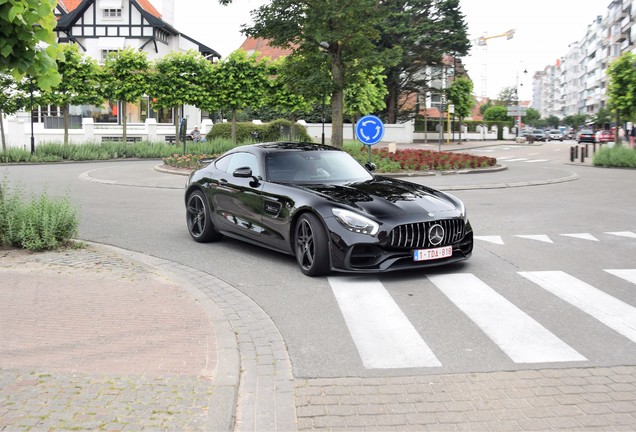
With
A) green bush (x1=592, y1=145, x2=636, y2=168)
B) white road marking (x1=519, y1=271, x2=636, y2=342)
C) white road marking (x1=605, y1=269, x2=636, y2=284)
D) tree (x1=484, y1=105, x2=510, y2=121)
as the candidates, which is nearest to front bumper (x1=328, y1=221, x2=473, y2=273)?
white road marking (x1=519, y1=271, x2=636, y2=342)

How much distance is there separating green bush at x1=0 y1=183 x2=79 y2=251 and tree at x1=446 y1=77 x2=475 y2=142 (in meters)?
56.6

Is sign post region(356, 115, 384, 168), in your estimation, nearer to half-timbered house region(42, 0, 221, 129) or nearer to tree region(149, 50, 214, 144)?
tree region(149, 50, 214, 144)

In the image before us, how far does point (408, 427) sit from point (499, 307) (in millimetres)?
2912

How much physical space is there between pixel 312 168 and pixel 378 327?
3.46 metres

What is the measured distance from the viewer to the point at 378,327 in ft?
19.4

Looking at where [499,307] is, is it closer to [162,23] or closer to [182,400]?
[182,400]

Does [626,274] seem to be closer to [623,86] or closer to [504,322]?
[504,322]

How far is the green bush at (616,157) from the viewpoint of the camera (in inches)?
1216

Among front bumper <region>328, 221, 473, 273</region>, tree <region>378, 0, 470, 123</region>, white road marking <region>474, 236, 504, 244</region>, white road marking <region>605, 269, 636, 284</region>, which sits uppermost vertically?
tree <region>378, 0, 470, 123</region>

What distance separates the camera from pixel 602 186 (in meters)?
21.0

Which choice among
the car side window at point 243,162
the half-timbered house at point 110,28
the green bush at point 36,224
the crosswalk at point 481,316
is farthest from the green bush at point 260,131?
the crosswalk at point 481,316

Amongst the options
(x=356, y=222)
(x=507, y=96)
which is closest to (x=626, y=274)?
(x=356, y=222)

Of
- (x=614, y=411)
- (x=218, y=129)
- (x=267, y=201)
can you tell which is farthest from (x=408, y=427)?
(x=218, y=129)

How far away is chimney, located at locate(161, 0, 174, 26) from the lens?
64.8 meters
